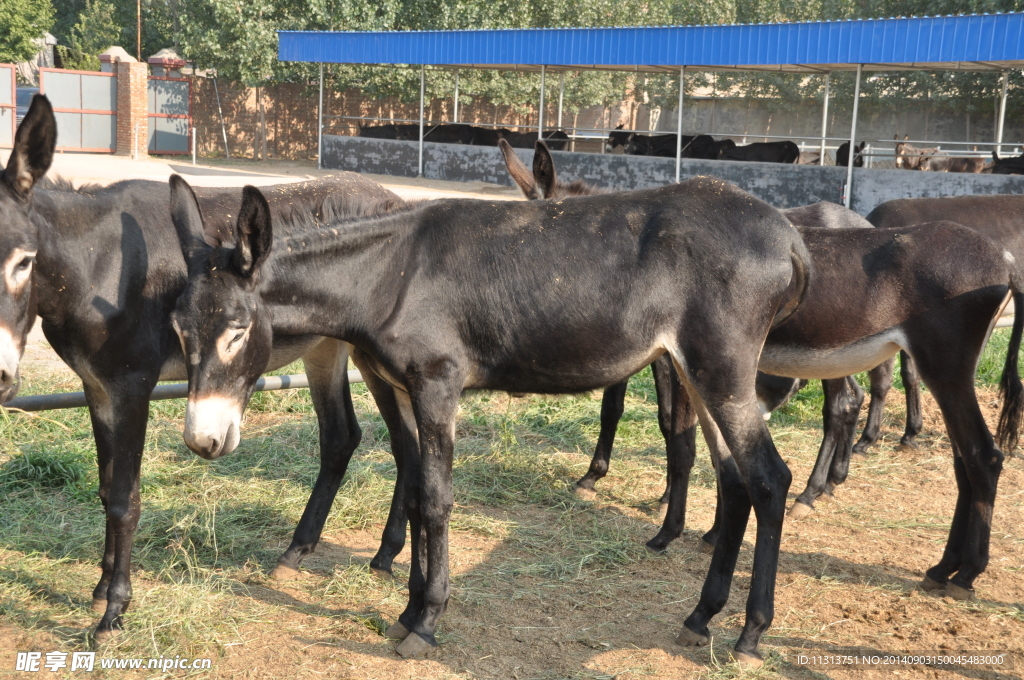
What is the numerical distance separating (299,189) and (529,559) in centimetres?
230

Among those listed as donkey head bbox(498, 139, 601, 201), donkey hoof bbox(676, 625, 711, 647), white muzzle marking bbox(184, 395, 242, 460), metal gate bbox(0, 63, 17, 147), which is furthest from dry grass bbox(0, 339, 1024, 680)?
metal gate bbox(0, 63, 17, 147)

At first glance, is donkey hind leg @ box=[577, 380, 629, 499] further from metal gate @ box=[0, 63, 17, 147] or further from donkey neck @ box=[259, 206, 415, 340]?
metal gate @ box=[0, 63, 17, 147]

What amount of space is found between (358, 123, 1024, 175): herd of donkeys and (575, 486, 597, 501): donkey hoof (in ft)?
39.4

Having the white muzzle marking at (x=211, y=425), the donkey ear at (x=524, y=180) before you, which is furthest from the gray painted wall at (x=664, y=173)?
the white muzzle marking at (x=211, y=425)

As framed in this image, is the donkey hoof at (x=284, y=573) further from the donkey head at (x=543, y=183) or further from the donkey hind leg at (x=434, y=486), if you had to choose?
the donkey head at (x=543, y=183)

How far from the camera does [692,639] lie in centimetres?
378

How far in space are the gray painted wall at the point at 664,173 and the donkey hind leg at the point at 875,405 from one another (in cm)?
1060

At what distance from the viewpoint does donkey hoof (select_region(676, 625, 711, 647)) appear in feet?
12.4

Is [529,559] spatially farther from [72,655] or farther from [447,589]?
[72,655]

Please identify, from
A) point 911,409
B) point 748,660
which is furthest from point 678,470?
point 911,409

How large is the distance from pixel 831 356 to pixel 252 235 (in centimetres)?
294

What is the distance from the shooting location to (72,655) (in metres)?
3.47

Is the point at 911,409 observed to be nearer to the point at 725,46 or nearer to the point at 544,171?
the point at 544,171

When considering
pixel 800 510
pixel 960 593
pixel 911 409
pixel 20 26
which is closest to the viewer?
pixel 960 593
